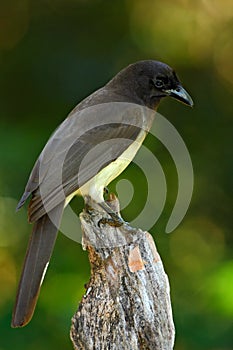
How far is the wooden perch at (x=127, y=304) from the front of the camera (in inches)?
137

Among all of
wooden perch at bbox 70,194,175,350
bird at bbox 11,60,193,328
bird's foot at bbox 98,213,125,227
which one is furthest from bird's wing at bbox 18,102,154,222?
wooden perch at bbox 70,194,175,350

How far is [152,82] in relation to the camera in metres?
4.95

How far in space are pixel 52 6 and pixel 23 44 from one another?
1.27ft

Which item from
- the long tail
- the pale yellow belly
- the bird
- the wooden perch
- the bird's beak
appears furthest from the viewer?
the bird's beak

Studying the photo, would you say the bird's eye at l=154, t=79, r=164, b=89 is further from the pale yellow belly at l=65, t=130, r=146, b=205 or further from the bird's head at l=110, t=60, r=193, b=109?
the pale yellow belly at l=65, t=130, r=146, b=205

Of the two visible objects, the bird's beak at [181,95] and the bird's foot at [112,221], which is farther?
the bird's beak at [181,95]

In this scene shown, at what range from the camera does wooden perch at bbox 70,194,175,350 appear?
3480 millimetres

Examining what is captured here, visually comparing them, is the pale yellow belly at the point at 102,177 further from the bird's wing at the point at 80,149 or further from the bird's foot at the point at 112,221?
the bird's foot at the point at 112,221

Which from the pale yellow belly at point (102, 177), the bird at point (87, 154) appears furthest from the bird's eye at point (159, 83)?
the pale yellow belly at point (102, 177)

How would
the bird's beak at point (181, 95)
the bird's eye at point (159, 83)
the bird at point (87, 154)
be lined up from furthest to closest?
the bird's eye at point (159, 83)
the bird's beak at point (181, 95)
the bird at point (87, 154)

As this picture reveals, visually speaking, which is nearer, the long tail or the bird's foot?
the long tail

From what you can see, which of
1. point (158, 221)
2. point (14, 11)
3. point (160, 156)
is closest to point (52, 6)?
point (14, 11)

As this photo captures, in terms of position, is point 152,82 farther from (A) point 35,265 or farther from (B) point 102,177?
(A) point 35,265

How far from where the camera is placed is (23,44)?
6.46 meters
